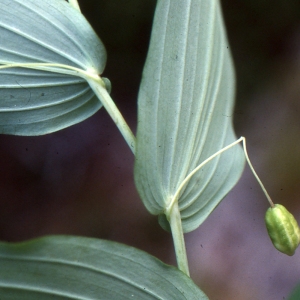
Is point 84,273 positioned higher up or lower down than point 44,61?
lower down

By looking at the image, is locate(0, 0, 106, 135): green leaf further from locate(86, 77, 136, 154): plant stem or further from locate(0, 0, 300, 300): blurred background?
locate(0, 0, 300, 300): blurred background

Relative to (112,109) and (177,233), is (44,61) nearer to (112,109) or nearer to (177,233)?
(112,109)

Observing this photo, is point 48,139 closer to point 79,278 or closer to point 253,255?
point 79,278

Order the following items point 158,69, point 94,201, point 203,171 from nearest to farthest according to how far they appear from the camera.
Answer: point 158,69
point 203,171
point 94,201

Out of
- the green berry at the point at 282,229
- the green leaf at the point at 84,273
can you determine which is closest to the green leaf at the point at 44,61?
the green leaf at the point at 84,273

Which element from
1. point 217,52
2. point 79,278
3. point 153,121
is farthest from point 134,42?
point 79,278

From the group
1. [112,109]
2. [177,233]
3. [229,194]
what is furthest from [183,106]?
[229,194]

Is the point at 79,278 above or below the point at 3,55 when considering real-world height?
below
